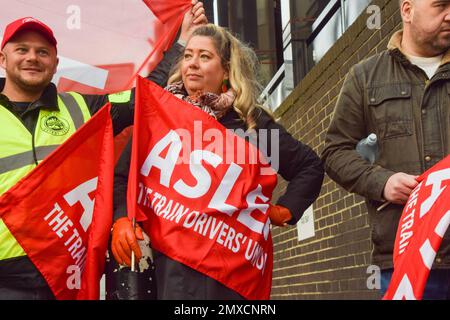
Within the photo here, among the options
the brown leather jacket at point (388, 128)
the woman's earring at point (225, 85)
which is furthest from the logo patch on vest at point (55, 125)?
the brown leather jacket at point (388, 128)

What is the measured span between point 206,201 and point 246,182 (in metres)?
0.23

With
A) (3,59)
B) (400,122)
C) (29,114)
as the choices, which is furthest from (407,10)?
(3,59)

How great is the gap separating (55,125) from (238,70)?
1.00 meters

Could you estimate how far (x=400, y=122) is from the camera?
394cm

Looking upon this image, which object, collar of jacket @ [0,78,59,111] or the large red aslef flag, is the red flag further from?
the large red aslef flag

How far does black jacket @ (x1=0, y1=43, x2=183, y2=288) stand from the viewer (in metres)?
3.94

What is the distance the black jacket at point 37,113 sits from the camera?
3.94 metres

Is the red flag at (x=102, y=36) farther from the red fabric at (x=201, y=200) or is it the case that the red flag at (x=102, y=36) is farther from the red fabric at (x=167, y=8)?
the red fabric at (x=201, y=200)

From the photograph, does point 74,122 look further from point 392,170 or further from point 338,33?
point 338,33

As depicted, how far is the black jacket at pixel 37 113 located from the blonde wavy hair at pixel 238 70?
0.91 feet

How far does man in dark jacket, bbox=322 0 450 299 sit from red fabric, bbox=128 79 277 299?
47 centimetres

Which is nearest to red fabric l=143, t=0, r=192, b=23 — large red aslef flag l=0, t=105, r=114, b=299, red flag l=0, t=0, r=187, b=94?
red flag l=0, t=0, r=187, b=94

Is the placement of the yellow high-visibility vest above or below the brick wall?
below

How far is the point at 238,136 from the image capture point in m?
4.16
